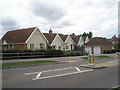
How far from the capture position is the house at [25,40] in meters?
33.8

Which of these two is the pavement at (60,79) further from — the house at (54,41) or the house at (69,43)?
the house at (69,43)

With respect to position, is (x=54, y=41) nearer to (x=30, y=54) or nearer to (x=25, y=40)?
(x=25, y=40)

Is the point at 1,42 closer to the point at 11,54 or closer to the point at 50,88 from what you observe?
the point at 11,54

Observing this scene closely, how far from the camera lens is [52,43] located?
4112cm

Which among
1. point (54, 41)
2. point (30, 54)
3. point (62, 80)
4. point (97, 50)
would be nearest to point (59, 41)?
point (54, 41)

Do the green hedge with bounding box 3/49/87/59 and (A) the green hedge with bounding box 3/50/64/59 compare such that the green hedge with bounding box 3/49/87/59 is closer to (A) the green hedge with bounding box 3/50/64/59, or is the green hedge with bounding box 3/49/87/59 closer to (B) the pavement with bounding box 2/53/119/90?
(A) the green hedge with bounding box 3/50/64/59

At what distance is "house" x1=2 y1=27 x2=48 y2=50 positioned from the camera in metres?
33.8

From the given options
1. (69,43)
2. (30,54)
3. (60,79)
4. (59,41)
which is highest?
(59,41)

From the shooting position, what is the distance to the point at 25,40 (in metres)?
33.5

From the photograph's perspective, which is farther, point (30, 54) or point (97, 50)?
point (97, 50)

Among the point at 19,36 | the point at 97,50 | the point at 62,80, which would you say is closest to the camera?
the point at 62,80

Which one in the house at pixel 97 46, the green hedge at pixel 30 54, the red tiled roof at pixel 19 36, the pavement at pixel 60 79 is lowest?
the pavement at pixel 60 79

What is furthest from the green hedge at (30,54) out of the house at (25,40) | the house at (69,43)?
the house at (69,43)

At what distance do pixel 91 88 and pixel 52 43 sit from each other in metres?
34.5
